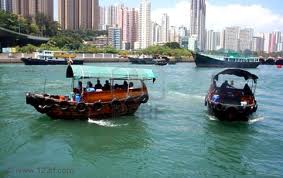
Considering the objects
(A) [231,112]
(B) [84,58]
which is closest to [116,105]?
(A) [231,112]

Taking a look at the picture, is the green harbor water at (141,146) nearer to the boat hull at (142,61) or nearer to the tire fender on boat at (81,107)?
the tire fender on boat at (81,107)

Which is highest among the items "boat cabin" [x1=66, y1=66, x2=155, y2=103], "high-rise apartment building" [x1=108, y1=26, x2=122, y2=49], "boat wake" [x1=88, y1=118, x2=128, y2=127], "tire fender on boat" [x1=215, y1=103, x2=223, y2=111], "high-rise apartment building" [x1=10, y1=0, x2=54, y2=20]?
"high-rise apartment building" [x1=10, y1=0, x2=54, y2=20]

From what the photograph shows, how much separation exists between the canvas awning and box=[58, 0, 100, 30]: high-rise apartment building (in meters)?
130

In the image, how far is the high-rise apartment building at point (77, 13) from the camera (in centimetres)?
14538

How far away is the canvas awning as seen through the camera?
17766mm

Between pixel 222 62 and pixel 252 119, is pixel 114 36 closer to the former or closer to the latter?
pixel 222 62

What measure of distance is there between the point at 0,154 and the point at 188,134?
7697mm

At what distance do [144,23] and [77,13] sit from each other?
1173 inches

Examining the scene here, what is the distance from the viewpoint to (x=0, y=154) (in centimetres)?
1300

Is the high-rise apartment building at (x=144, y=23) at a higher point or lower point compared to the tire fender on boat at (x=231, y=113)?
higher

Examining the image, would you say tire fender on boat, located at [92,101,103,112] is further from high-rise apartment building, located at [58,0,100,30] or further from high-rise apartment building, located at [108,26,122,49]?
high-rise apartment building, located at [108,26,122,49]

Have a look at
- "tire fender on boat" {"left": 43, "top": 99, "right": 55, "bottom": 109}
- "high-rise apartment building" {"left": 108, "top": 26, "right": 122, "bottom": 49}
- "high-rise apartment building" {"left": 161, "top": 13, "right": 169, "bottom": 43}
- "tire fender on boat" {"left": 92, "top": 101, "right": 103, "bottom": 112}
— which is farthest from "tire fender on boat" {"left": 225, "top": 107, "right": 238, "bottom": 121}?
"high-rise apartment building" {"left": 161, "top": 13, "right": 169, "bottom": 43}

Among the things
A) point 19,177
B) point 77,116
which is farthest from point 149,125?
point 19,177

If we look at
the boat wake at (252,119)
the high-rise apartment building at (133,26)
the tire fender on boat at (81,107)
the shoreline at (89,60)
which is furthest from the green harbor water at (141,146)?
the high-rise apartment building at (133,26)
